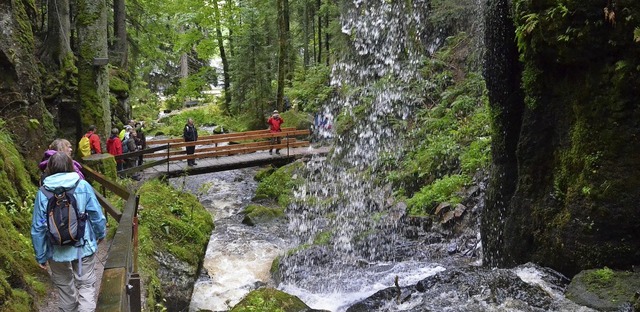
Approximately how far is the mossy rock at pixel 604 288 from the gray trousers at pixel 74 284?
617cm

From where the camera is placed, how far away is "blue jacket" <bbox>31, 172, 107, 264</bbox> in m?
4.62

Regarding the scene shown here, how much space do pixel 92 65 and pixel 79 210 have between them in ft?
25.7

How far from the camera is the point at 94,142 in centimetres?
1137

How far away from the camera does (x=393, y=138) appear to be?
20.0m

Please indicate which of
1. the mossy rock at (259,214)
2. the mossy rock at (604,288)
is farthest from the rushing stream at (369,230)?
the mossy rock at (259,214)

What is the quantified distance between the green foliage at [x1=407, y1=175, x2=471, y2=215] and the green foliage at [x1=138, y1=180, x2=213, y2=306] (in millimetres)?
5535

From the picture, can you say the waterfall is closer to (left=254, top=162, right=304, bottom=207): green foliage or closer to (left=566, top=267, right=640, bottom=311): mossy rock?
(left=254, top=162, right=304, bottom=207): green foliage

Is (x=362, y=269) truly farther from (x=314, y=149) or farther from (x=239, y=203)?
(x=314, y=149)

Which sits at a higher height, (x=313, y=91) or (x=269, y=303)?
(x=313, y=91)

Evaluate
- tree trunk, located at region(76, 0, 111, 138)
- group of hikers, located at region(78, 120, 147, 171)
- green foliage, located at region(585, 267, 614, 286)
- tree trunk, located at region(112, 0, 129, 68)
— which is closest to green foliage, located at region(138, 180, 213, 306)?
group of hikers, located at region(78, 120, 147, 171)

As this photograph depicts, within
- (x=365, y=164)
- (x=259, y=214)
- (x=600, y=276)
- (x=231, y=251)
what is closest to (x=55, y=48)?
(x=259, y=214)

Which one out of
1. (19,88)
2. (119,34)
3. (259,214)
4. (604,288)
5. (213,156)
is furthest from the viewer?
(119,34)

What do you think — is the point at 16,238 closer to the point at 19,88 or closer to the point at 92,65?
the point at 19,88

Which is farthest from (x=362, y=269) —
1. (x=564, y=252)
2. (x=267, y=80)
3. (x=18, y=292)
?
(x=267, y=80)
